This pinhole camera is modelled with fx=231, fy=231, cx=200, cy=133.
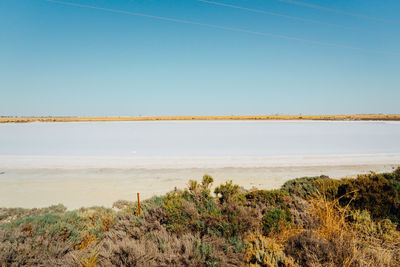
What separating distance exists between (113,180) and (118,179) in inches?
8.2

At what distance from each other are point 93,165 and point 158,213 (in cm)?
992

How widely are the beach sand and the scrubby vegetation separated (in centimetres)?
306

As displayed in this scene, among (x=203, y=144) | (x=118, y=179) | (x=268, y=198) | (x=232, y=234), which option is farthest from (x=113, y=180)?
(x=203, y=144)

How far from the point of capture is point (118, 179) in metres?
9.51

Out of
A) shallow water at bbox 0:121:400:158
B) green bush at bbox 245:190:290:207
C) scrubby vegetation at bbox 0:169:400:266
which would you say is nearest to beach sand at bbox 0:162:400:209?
scrubby vegetation at bbox 0:169:400:266

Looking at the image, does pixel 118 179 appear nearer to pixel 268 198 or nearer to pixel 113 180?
pixel 113 180

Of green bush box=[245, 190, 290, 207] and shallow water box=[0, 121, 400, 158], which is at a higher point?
green bush box=[245, 190, 290, 207]

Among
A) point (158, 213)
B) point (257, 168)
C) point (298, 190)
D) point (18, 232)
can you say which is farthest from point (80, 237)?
point (257, 168)

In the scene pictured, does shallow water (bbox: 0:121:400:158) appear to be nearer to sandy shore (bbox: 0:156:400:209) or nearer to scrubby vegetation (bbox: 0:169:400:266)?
sandy shore (bbox: 0:156:400:209)

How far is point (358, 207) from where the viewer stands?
13.1 feet

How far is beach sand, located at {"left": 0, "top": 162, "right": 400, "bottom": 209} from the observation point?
7316 mm

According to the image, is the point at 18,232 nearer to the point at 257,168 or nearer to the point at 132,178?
the point at 132,178

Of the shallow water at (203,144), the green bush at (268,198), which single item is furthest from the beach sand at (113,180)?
the shallow water at (203,144)

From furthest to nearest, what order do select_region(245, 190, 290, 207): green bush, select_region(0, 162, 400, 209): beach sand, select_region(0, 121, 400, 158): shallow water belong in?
1. select_region(0, 121, 400, 158): shallow water
2. select_region(0, 162, 400, 209): beach sand
3. select_region(245, 190, 290, 207): green bush
